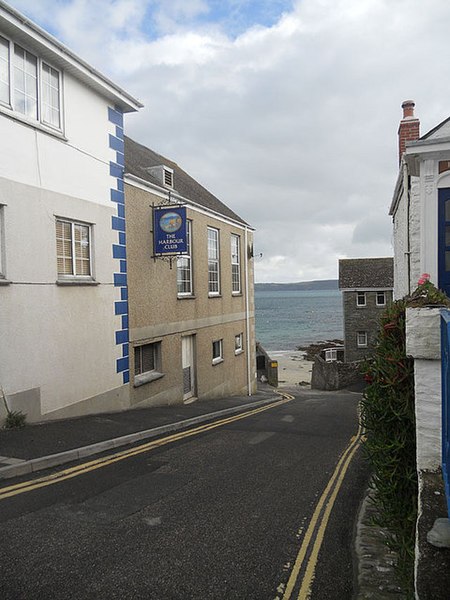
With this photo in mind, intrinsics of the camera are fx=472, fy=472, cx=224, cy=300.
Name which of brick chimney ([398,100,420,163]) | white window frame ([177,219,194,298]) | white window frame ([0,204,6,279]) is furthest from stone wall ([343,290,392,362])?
white window frame ([0,204,6,279])

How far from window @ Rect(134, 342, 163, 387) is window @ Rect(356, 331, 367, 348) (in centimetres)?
2683

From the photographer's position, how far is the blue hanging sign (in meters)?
14.3

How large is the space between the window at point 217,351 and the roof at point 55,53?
425 inches

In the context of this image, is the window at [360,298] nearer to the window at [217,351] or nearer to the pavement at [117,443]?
the window at [217,351]

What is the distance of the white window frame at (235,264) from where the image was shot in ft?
73.9

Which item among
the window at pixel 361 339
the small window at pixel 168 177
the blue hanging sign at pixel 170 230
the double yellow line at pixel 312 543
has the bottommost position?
the window at pixel 361 339

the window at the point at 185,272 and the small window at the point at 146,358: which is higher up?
the window at the point at 185,272

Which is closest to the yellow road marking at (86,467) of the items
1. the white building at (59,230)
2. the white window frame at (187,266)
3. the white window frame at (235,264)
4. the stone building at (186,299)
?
the white building at (59,230)

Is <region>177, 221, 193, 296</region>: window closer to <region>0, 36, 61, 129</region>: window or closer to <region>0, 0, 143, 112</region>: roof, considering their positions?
<region>0, 0, 143, 112</region>: roof

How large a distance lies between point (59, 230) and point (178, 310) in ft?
20.7

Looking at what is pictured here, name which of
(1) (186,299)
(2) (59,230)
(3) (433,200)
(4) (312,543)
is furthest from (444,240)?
(1) (186,299)

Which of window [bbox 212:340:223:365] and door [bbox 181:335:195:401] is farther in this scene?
window [bbox 212:340:223:365]

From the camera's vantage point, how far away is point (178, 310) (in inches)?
653

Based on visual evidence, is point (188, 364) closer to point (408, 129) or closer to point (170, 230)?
point (170, 230)
